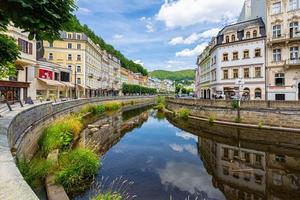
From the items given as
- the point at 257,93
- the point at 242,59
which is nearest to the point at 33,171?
the point at 257,93

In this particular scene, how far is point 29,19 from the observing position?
6156 mm

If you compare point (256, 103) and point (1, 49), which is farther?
point (256, 103)

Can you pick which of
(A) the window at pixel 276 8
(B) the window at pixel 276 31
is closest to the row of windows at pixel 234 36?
(B) the window at pixel 276 31

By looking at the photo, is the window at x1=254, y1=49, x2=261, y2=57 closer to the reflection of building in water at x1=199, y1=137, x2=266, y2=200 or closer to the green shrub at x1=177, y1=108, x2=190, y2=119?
the green shrub at x1=177, y1=108, x2=190, y2=119

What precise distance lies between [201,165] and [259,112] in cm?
1408

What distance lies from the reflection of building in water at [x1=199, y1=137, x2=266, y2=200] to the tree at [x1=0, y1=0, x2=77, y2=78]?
976cm

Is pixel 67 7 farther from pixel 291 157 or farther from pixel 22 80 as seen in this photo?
pixel 22 80

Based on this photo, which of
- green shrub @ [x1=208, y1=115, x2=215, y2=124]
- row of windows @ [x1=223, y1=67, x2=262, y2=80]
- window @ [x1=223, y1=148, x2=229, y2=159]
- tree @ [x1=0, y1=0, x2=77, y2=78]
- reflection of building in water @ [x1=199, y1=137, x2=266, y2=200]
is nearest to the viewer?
tree @ [x1=0, y1=0, x2=77, y2=78]

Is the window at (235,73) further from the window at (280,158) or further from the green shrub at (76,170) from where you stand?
the green shrub at (76,170)

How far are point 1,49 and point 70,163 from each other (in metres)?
6.04

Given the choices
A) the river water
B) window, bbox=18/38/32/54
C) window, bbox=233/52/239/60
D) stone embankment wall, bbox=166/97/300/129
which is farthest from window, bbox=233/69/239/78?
window, bbox=18/38/32/54

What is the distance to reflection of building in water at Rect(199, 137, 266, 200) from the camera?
11.9 meters

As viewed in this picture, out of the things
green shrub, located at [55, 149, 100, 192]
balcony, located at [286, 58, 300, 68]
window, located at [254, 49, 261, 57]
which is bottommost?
green shrub, located at [55, 149, 100, 192]

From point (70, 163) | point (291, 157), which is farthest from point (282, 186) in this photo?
point (70, 163)
